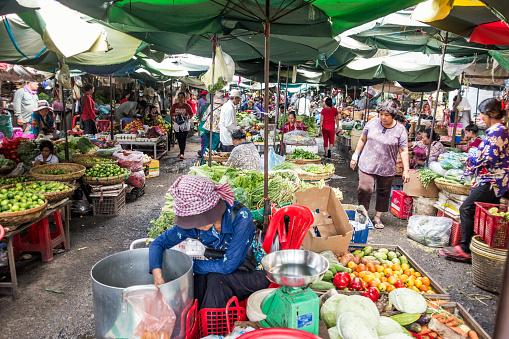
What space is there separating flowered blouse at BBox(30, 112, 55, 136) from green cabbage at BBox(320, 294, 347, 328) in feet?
37.8

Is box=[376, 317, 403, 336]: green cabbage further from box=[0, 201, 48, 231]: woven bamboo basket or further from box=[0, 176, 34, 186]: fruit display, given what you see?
box=[0, 176, 34, 186]: fruit display

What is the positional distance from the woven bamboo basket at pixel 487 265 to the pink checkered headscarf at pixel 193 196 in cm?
364

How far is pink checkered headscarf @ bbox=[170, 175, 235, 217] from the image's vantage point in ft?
7.81

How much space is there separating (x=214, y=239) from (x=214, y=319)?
59 centimetres

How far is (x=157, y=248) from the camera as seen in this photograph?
258 centimetres

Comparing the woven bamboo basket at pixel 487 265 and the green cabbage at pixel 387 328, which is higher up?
the green cabbage at pixel 387 328

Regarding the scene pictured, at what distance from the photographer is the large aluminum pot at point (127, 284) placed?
201 centimetres

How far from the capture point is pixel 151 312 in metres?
2.04

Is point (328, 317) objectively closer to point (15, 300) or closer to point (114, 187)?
point (15, 300)

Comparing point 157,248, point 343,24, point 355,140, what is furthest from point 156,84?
point 157,248

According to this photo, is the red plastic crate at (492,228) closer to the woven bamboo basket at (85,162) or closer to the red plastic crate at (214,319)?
the red plastic crate at (214,319)

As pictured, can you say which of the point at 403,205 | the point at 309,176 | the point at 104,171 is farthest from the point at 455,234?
the point at 104,171

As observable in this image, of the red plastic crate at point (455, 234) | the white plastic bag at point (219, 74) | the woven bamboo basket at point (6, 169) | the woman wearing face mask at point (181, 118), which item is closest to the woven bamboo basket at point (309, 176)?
the white plastic bag at point (219, 74)

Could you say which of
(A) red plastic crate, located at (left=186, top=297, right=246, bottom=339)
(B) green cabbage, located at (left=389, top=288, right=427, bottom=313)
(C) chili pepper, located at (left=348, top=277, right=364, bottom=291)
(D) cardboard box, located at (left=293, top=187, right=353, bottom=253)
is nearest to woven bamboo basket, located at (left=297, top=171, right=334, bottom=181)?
(D) cardboard box, located at (left=293, top=187, right=353, bottom=253)
